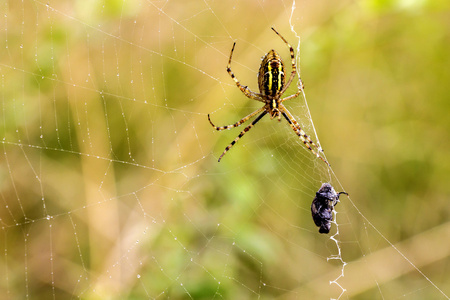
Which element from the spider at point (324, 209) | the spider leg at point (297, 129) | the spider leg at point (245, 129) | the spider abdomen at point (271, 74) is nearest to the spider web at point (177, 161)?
the spider leg at point (245, 129)

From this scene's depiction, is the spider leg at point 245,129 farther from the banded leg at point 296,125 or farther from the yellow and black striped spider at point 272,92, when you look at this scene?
the banded leg at point 296,125

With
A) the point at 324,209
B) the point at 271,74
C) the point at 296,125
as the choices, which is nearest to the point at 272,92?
the point at 271,74

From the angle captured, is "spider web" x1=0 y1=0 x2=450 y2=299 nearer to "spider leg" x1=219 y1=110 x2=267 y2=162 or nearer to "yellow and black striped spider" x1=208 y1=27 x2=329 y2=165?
"spider leg" x1=219 y1=110 x2=267 y2=162

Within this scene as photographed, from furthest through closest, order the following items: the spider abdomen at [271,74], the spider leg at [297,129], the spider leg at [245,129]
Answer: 1. the spider leg at [297,129]
2. the spider leg at [245,129]
3. the spider abdomen at [271,74]

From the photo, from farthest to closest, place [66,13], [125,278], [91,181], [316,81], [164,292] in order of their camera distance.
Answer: [316,81] < [91,181] < [66,13] < [125,278] < [164,292]

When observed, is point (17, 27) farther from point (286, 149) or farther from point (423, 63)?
point (423, 63)

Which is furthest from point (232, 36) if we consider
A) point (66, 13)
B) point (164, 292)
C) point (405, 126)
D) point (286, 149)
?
point (164, 292)

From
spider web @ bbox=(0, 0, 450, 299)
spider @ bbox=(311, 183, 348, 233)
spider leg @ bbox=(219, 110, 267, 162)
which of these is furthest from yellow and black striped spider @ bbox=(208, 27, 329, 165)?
spider @ bbox=(311, 183, 348, 233)
